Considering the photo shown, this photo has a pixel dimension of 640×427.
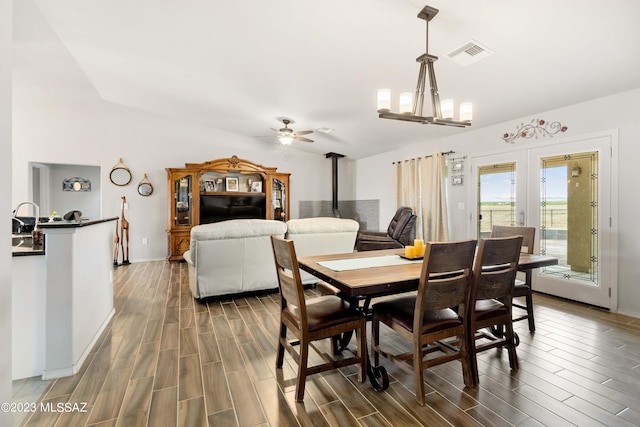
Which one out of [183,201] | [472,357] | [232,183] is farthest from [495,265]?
[183,201]

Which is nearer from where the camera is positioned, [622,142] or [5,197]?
[5,197]

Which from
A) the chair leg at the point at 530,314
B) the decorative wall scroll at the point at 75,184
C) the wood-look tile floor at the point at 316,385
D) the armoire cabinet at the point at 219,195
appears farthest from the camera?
the decorative wall scroll at the point at 75,184

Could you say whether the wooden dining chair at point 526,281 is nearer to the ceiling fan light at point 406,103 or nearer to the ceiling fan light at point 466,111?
the ceiling fan light at point 466,111

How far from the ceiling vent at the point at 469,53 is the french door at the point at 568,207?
71.3 inches

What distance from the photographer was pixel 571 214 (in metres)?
3.48

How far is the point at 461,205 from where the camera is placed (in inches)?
185

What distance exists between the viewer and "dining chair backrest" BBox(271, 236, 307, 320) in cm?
170

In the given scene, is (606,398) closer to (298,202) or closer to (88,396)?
(88,396)

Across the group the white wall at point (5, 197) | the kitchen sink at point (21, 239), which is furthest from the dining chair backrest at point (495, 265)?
A: the kitchen sink at point (21, 239)

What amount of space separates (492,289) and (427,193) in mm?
3422

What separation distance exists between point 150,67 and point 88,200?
15.1 ft

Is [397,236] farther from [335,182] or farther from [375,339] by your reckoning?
[375,339]

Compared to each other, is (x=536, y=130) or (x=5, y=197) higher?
(x=536, y=130)

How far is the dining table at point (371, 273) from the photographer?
1.63 m
